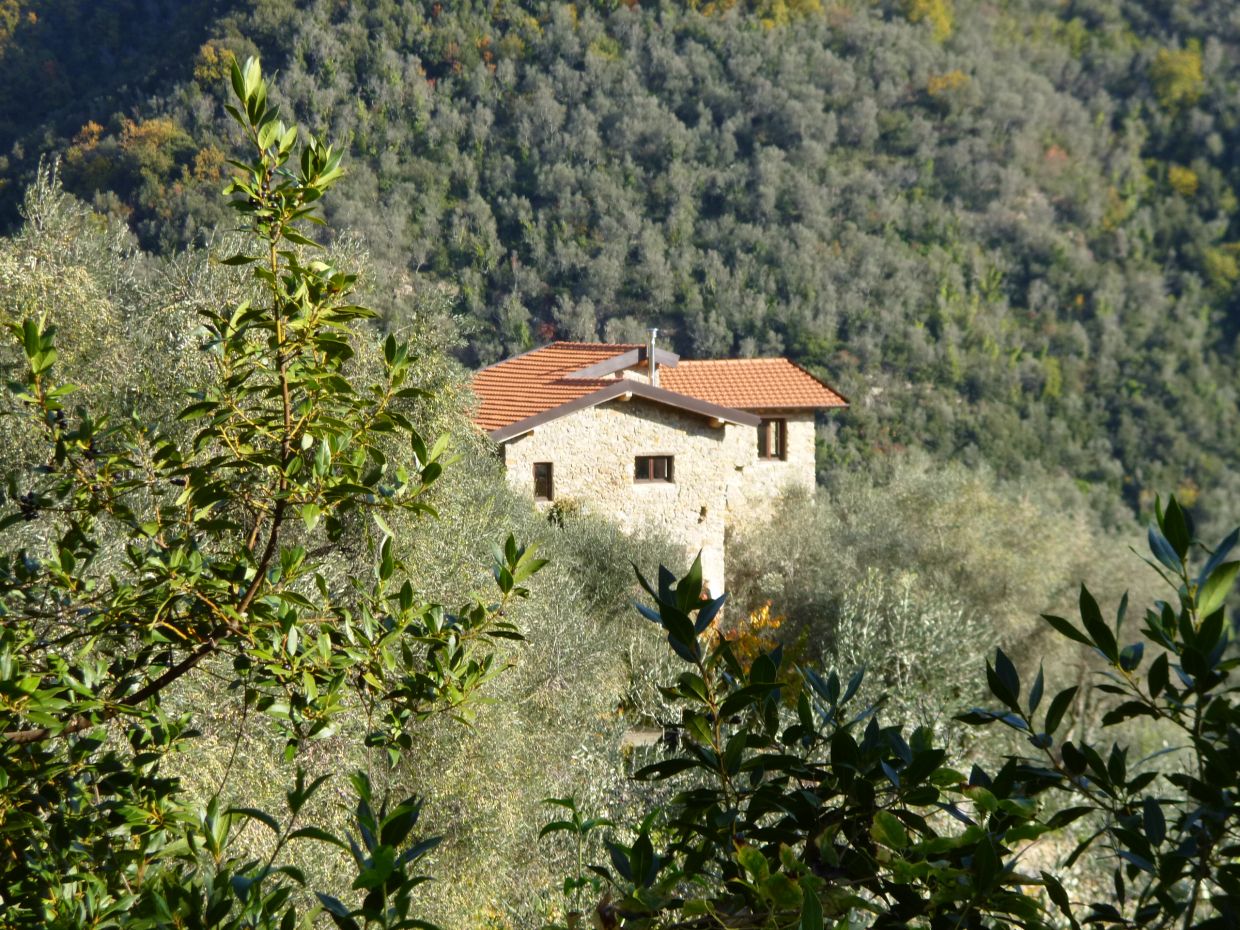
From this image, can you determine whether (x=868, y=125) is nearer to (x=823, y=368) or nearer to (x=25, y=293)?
(x=823, y=368)

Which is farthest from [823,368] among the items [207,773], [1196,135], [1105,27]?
[207,773]

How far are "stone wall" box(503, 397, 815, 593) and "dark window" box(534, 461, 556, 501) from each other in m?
0.10

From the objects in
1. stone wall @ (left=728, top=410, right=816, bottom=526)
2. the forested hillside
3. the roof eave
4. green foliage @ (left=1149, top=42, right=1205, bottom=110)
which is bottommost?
stone wall @ (left=728, top=410, right=816, bottom=526)

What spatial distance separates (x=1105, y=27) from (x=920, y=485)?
33.8m

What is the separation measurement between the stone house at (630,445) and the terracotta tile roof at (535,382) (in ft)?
0.13

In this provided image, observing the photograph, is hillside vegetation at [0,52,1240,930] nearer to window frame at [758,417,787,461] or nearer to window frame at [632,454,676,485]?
window frame at [632,454,676,485]

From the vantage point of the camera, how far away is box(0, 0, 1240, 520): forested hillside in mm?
31812

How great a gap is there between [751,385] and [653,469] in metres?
4.46

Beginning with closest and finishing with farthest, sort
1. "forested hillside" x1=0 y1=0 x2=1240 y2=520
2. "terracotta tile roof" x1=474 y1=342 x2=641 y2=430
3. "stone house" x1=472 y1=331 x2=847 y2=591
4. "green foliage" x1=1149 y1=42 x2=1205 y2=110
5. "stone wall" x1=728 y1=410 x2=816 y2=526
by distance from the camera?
"stone house" x1=472 y1=331 x2=847 y2=591
"terracotta tile roof" x1=474 y1=342 x2=641 y2=430
"stone wall" x1=728 y1=410 x2=816 y2=526
"forested hillside" x1=0 y1=0 x2=1240 y2=520
"green foliage" x1=1149 y1=42 x2=1205 y2=110

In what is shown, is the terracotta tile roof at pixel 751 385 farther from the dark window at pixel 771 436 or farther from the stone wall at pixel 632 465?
the stone wall at pixel 632 465

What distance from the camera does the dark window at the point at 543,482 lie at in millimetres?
18984

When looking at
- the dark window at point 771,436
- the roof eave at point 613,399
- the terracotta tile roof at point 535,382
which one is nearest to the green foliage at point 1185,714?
the roof eave at point 613,399

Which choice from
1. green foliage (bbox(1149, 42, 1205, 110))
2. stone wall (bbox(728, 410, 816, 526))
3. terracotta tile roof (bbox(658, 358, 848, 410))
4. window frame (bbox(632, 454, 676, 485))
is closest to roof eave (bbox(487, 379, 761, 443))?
window frame (bbox(632, 454, 676, 485))

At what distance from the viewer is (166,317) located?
35.4ft
